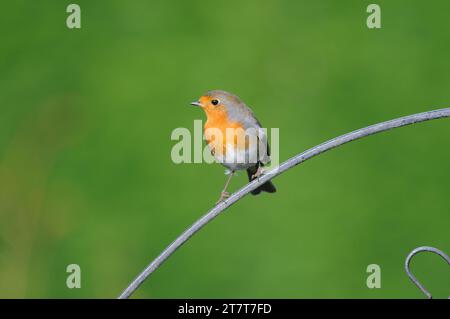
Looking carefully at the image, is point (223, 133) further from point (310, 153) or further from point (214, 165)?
point (214, 165)

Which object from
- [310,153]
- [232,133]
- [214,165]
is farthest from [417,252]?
[214,165]

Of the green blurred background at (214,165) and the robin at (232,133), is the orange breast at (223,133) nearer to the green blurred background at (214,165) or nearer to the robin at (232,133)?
the robin at (232,133)

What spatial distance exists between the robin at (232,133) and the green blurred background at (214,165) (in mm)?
1271

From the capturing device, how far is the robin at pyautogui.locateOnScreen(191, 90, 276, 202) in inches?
135

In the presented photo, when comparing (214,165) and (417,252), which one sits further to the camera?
(214,165)

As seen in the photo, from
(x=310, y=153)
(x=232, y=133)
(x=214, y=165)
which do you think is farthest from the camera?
(x=214, y=165)

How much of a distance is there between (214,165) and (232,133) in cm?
166

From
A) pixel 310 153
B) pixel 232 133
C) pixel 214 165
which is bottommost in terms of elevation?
pixel 310 153

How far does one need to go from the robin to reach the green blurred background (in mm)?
1271

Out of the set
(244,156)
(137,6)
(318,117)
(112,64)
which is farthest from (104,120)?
(244,156)

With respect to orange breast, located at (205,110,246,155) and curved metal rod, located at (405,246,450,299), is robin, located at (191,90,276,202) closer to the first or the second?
orange breast, located at (205,110,246,155)

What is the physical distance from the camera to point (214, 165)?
5.09 metres

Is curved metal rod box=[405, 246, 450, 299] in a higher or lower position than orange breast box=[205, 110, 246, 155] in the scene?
lower

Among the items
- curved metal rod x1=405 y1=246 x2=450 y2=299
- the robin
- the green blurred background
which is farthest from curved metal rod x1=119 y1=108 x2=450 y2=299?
the green blurred background
